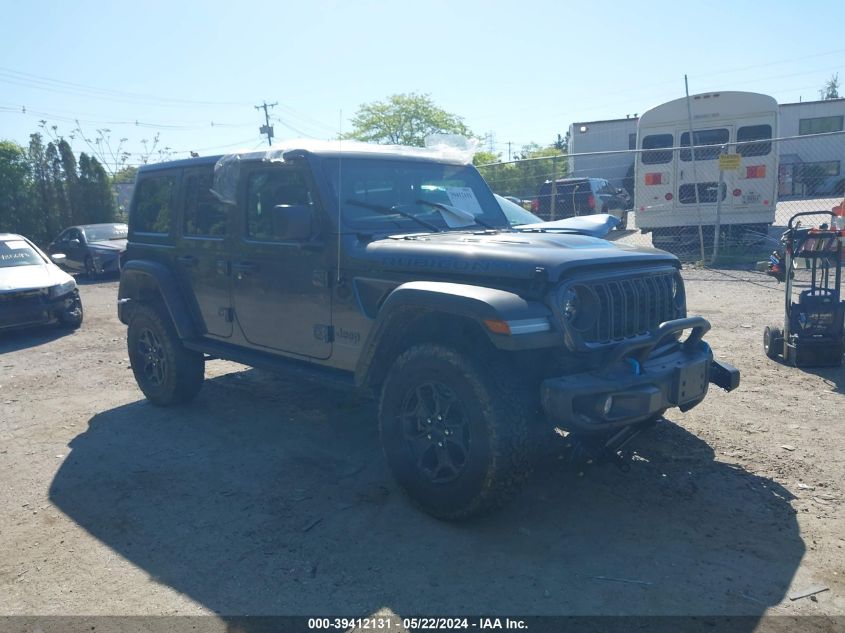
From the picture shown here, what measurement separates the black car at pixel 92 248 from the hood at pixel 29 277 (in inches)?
222

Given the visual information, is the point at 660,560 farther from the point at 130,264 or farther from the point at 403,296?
the point at 130,264

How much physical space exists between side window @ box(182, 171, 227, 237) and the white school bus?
10.5 m

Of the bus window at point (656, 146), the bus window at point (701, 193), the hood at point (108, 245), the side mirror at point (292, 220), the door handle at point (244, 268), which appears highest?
the bus window at point (656, 146)

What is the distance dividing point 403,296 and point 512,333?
0.73 meters

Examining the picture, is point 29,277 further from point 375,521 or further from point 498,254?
point 498,254

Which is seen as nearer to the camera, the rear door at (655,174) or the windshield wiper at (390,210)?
the windshield wiper at (390,210)

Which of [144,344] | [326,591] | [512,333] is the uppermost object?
[512,333]

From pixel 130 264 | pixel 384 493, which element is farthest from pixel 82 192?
pixel 384 493

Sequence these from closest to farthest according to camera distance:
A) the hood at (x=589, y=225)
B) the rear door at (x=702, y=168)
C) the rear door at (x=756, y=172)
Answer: the hood at (x=589, y=225) < the rear door at (x=756, y=172) < the rear door at (x=702, y=168)

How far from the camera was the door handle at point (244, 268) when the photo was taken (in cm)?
502

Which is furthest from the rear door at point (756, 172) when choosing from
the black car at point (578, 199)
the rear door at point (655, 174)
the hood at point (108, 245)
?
the hood at point (108, 245)

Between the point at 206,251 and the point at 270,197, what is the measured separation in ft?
2.91

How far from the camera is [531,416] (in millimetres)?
3543

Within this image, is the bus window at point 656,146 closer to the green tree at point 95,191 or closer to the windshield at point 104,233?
the windshield at point 104,233
